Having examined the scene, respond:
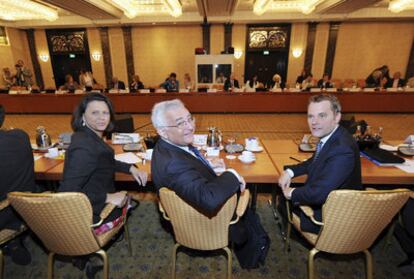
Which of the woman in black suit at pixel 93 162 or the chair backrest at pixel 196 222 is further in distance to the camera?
the woman in black suit at pixel 93 162

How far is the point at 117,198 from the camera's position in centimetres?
189

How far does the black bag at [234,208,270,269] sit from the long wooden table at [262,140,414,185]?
1.66 feet

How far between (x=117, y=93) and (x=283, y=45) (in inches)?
286

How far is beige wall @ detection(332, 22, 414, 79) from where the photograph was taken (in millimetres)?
9992

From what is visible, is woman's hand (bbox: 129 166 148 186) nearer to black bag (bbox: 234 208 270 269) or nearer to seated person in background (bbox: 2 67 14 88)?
black bag (bbox: 234 208 270 269)

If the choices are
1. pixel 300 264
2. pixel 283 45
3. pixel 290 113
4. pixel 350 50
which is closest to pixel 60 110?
pixel 290 113

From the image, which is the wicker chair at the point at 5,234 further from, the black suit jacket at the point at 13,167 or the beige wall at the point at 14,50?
the beige wall at the point at 14,50

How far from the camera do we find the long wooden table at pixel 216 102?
7.64 m

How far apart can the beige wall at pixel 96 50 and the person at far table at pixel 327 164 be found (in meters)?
11.1

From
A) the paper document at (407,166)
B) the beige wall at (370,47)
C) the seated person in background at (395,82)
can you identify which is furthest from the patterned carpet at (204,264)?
the beige wall at (370,47)

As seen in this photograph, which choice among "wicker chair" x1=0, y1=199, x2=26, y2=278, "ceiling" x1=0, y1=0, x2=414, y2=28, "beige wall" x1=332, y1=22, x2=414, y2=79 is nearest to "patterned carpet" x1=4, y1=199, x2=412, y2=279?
"wicker chair" x1=0, y1=199, x2=26, y2=278

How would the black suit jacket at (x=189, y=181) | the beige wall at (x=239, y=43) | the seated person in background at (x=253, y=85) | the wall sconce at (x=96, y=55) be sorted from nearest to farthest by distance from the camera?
the black suit jacket at (x=189, y=181) < the seated person in background at (x=253, y=85) < the beige wall at (x=239, y=43) < the wall sconce at (x=96, y=55)

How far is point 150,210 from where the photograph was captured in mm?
2945

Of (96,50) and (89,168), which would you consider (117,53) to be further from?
(89,168)
